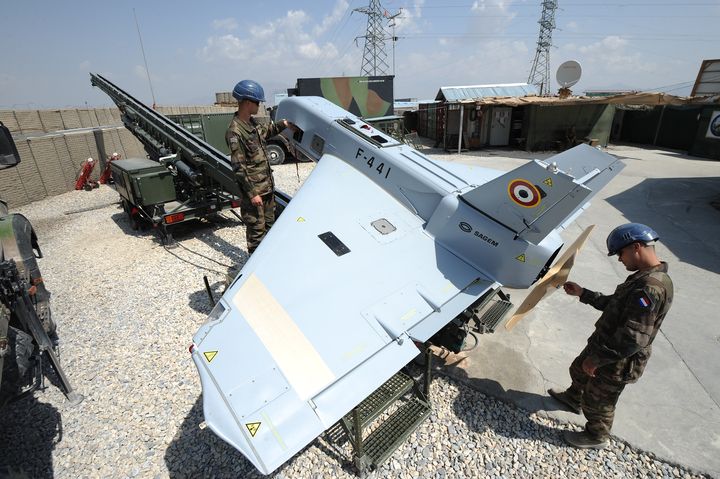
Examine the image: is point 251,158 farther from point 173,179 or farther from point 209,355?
point 173,179

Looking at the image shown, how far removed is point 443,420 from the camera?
419 cm

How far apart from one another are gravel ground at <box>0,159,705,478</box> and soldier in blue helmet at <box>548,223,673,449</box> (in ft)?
1.60

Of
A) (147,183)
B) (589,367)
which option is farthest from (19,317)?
(589,367)

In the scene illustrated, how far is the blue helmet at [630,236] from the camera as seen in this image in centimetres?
309

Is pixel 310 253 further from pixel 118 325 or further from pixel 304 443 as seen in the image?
pixel 118 325

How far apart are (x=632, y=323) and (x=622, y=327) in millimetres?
104

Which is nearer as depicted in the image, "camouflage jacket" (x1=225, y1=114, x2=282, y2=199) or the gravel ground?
the gravel ground

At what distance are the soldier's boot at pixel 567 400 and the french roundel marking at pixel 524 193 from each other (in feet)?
8.38

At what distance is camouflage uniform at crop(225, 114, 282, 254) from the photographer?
18.7 ft

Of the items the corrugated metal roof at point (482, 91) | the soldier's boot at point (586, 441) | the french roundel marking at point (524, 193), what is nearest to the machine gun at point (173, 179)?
the french roundel marking at point (524, 193)

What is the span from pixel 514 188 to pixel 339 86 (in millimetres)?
17550

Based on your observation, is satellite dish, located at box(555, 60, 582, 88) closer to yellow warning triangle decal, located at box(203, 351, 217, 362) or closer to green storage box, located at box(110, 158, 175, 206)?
green storage box, located at box(110, 158, 175, 206)

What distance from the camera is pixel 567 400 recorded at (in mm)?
4297

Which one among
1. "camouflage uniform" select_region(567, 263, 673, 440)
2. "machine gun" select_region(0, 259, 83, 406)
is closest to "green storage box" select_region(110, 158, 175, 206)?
"machine gun" select_region(0, 259, 83, 406)
